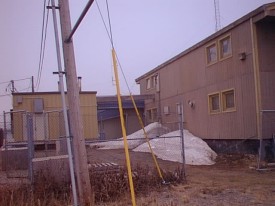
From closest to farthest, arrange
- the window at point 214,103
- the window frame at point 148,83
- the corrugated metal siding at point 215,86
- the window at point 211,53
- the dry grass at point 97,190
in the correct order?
the dry grass at point 97,190 < the corrugated metal siding at point 215,86 < the window at point 211,53 < the window at point 214,103 < the window frame at point 148,83

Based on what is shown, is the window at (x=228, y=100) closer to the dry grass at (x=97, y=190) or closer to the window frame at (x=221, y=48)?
the window frame at (x=221, y=48)

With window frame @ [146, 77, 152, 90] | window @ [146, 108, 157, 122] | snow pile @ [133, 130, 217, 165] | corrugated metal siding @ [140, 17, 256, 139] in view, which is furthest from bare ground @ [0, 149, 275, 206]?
window frame @ [146, 77, 152, 90]

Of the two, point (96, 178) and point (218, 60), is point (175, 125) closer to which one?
point (218, 60)

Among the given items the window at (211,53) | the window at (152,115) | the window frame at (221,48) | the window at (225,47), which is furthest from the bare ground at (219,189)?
the window at (152,115)

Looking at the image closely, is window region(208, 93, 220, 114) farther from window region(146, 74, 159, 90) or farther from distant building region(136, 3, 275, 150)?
window region(146, 74, 159, 90)

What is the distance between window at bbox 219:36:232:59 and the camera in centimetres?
A: 1897

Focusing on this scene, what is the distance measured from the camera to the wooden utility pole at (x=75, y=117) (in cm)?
811

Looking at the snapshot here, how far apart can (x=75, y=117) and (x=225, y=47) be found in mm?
12791

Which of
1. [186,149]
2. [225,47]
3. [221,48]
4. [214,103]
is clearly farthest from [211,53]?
[186,149]

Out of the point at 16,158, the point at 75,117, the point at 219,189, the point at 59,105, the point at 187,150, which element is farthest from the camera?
the point at 59,105

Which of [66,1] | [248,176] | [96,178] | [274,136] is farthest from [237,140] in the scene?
[66,1]

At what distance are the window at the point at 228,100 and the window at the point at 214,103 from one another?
2.15 ft

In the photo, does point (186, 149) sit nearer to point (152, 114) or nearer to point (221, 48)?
point (221, 48)

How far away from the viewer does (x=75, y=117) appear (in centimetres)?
814
